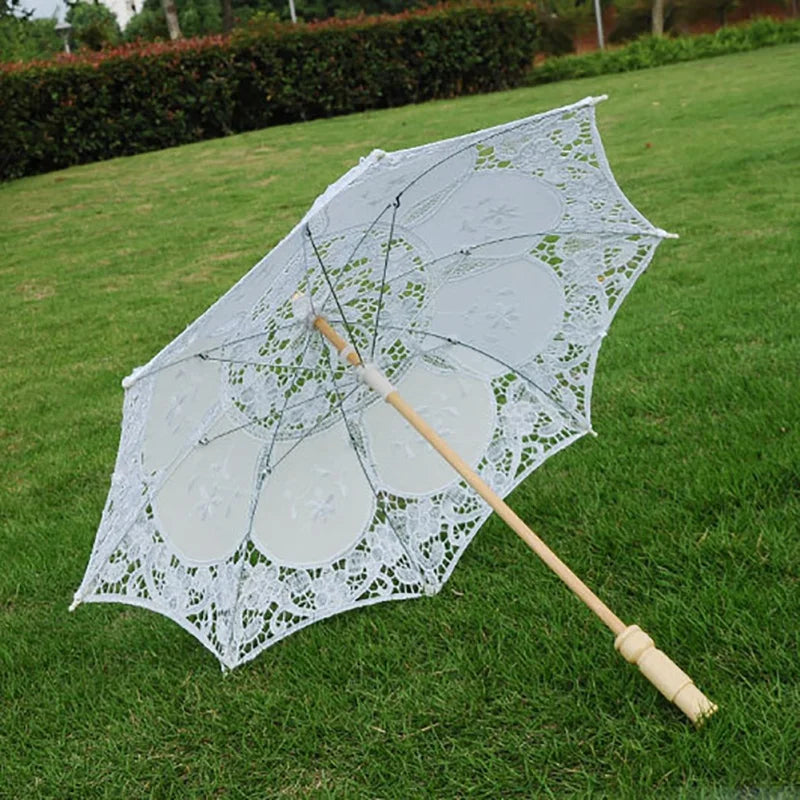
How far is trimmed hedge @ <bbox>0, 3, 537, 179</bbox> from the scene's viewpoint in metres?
14.7

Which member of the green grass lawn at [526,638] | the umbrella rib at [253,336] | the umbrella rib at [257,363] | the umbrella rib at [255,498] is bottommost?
the green grass lawn at [526,638]

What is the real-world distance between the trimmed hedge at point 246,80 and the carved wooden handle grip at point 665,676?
1436 cm

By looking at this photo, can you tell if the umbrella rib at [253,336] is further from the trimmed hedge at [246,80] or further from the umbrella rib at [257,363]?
the trimmed hedge at [246,80]

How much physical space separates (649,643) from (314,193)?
8659 mm

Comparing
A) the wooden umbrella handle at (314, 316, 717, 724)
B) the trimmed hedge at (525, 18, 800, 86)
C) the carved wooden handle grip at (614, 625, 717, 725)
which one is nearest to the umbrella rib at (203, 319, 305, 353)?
the wooden umbrella handle at (314, 316, 717, 724)

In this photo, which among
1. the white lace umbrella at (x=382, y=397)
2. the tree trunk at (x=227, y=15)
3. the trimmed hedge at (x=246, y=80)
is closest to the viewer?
the white lace umbrella at (x=382, y=397)

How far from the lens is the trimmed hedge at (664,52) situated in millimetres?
19250

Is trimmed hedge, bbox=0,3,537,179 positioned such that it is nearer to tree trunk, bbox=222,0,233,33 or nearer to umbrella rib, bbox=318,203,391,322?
tree trunk, bbox=222,0,233,33

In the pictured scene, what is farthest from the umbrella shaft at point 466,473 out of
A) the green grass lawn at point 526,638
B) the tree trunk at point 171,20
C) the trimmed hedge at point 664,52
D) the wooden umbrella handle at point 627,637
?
the tree trunk at point 171,20

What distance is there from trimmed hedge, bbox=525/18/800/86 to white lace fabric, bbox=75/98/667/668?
58.0ft

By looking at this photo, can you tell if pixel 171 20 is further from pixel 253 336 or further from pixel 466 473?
pixel 466 473

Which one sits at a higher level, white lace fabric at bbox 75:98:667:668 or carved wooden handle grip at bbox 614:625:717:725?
white lace fabric at bbox 75:98:667:668

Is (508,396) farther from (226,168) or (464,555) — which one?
(226,168)

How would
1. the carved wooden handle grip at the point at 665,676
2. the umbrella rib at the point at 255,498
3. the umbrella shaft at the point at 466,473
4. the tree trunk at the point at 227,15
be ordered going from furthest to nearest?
1. the tree trunk at the point at 227,15
2. the umbrella rib at the point at 255,498
3. the umbrella shaft at the point at 466,473
4. the carved wooden handle grip at the point at 665,676
